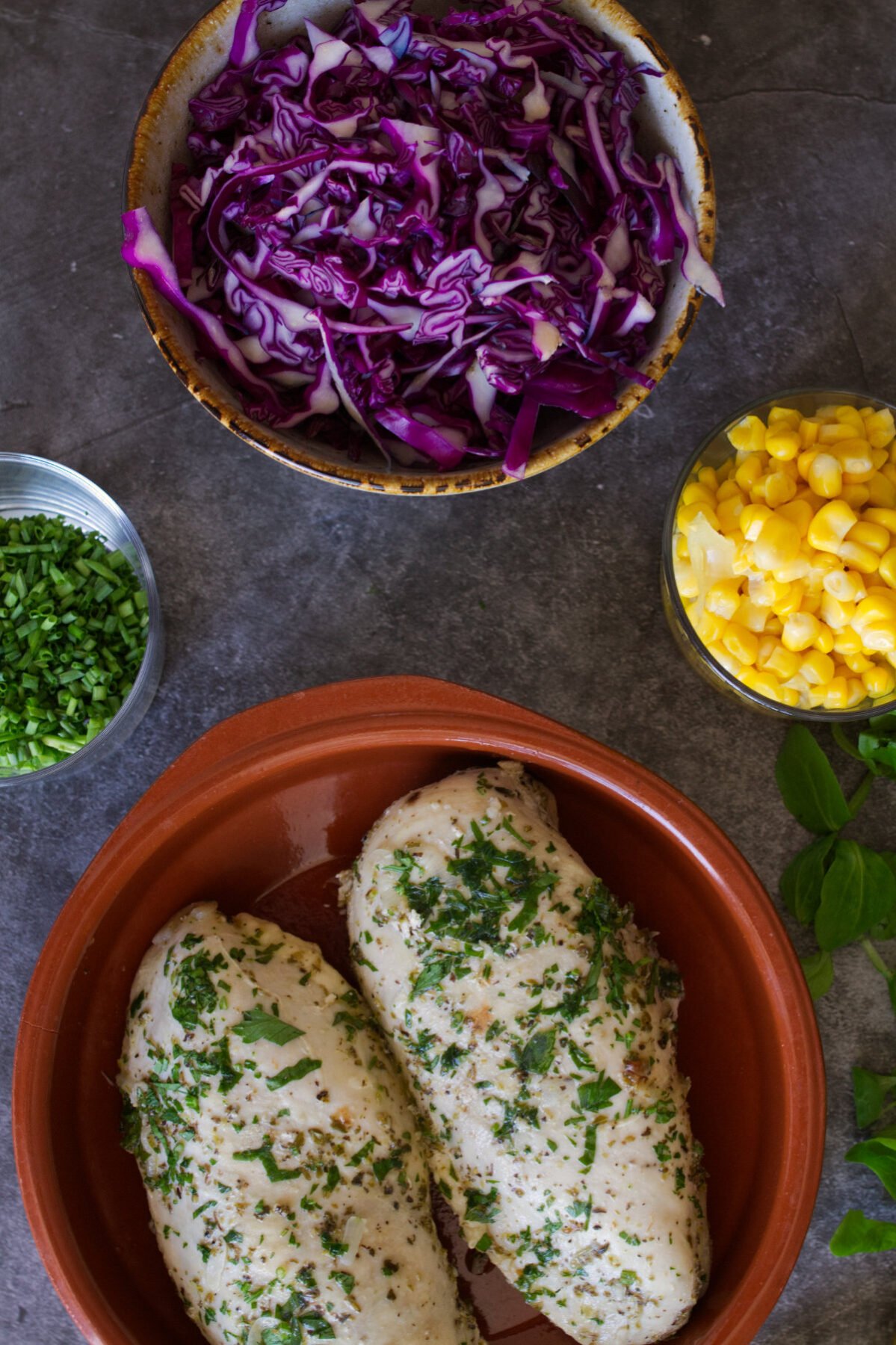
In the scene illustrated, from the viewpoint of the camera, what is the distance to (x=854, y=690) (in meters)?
1.78

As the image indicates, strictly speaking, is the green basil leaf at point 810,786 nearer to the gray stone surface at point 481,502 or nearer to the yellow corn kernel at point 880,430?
the gray stone surface at point 481,502

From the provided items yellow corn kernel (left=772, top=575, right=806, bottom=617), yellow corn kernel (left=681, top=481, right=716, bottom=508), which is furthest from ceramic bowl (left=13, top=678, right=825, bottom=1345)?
yellow corn kernel (left=681, top=481, right=716, bottom=508)

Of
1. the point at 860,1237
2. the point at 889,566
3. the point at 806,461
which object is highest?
the point at 806,461

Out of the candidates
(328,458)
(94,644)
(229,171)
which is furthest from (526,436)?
(94,644)

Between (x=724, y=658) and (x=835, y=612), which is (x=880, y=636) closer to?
(x=835, y=612)

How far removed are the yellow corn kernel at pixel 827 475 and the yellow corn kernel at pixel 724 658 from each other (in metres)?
0.30

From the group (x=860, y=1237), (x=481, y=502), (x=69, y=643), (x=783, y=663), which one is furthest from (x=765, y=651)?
(x=69, y=643)

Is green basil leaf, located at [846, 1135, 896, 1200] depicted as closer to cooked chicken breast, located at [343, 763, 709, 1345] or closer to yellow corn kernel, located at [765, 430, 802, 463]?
cooked chicken breast, located at [343, 763, 709, 1345]

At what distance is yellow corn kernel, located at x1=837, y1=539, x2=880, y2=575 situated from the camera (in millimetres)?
1690

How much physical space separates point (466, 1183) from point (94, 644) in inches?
45.7

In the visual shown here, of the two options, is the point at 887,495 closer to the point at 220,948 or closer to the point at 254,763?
the point at 254,763

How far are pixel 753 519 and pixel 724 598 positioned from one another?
136mm

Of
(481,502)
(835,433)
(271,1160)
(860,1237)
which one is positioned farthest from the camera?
(481,502)

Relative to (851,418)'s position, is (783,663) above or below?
below
